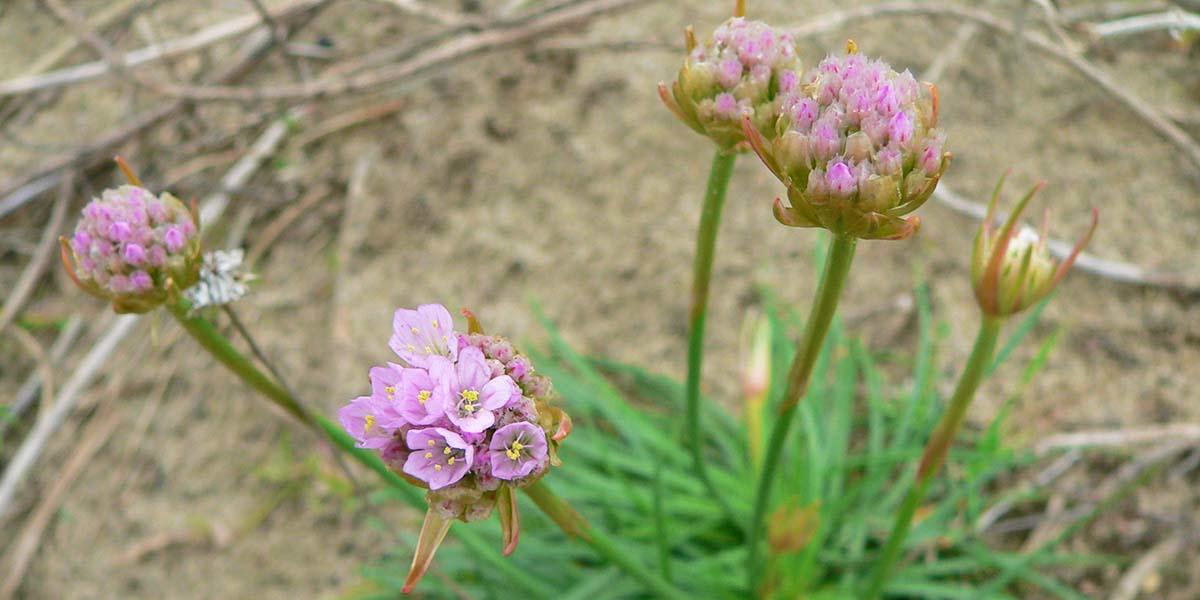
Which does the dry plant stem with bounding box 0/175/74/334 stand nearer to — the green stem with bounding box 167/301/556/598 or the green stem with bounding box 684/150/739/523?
the green stem with bounding box 167/301/556/598

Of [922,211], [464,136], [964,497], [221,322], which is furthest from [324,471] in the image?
[922,211]

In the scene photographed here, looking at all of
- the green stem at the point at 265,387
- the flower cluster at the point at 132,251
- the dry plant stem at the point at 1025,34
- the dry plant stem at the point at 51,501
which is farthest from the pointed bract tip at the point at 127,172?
the dry plant stem at the point at 1025,34

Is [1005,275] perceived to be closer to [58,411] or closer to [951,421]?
[951,421]

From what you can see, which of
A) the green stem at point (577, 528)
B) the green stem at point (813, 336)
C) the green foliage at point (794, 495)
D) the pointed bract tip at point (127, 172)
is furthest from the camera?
the green foliage at point (794, 495)

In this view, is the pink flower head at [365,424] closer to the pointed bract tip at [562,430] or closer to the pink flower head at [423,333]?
the pink flower head at [423,333]

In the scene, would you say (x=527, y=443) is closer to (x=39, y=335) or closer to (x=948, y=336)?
(x=948, y=336)

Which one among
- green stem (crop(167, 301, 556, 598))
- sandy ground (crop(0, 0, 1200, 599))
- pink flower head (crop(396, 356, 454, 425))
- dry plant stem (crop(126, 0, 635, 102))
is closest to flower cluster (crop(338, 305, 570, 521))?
pink flower head (crop(396, 356, 454, 425))

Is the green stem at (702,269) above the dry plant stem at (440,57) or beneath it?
above
